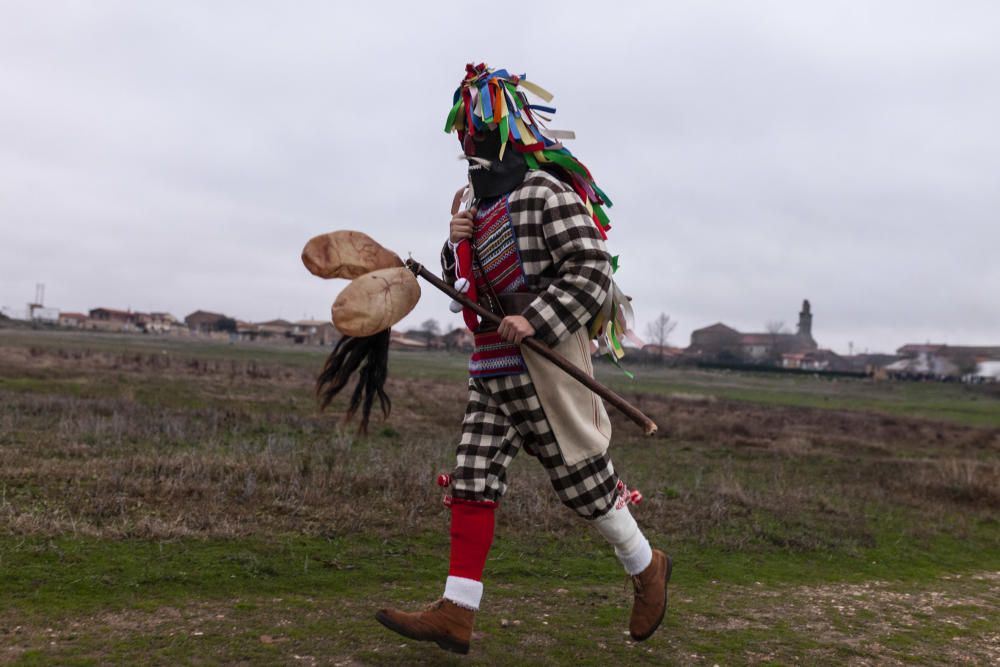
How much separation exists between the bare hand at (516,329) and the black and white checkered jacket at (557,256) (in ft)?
0.10

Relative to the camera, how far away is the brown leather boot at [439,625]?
306 cm

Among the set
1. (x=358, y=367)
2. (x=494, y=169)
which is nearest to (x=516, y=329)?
(x=494, y=169)

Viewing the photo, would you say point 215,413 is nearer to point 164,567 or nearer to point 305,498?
point 305,498

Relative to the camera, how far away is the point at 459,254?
3512 millimetres

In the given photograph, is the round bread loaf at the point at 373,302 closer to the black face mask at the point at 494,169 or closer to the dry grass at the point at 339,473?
the black face mask at the point at 494,169

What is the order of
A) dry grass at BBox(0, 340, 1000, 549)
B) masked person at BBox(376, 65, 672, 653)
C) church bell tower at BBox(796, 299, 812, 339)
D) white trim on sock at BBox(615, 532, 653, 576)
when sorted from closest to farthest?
1. masked person at BBox(376, 65, 672, 653)
2. white trim on sock at BBox(615, 532, 653, 576)
3. dry grass at BBox(0, 340, 1000, 549)
4. church bell tower at BBox(796, 299, 812, 339)

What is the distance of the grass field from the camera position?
3273mm

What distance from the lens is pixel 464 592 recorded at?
3148 millimetres

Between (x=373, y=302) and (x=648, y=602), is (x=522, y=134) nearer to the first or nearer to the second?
(x=373, y=302)

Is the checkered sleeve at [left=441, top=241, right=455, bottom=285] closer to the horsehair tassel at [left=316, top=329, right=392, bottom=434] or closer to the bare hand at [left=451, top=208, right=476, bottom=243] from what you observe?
the bare hand at [left=451, top=208, right=476, bottom=243]

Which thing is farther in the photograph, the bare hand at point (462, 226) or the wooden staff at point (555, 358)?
Answer: the bare hand at point (462, 226)

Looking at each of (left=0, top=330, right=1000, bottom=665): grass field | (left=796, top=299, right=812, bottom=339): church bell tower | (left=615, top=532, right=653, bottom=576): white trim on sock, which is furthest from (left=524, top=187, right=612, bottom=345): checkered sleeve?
(left=796, top=299, right=812, bottom=339): church bell tower

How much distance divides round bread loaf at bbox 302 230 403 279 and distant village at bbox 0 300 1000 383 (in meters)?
83.0

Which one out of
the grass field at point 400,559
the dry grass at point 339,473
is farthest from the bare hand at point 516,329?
the dry grass at point 339,473
